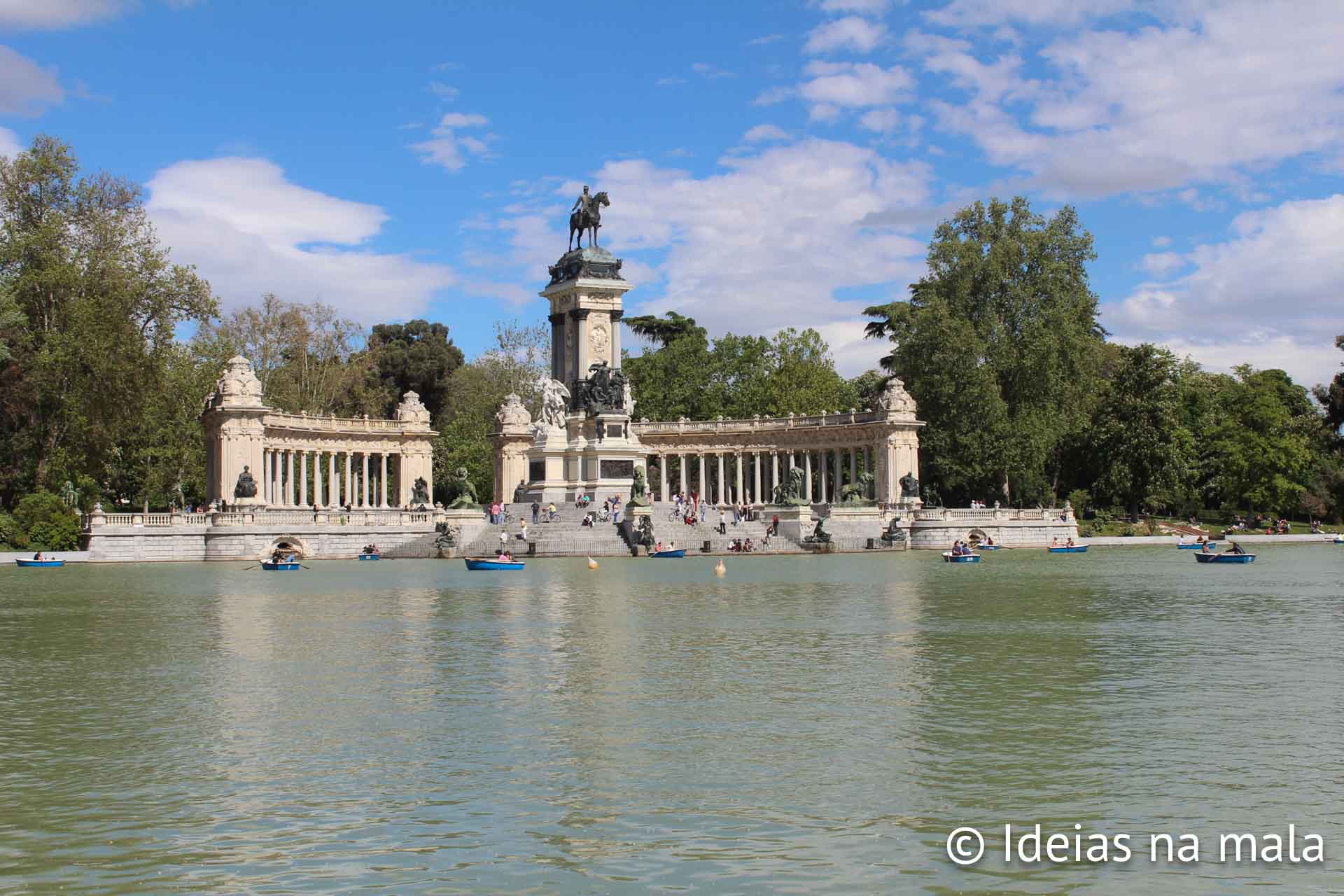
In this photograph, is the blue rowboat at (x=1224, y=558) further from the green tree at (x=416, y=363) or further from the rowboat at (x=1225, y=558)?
the green tree at (x=416, y=363)

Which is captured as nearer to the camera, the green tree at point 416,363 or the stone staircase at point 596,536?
the stone staircase at point 596,536

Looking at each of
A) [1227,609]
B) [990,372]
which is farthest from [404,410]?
[1227,609]

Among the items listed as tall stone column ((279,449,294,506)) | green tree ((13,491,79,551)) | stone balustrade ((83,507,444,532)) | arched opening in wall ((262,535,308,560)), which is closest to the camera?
arched opening in wall ((262,535,308,560))

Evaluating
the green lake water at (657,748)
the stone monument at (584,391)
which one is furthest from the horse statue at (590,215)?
the green lake water at (657,748)

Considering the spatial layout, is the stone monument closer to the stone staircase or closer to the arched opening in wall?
the stone staircase

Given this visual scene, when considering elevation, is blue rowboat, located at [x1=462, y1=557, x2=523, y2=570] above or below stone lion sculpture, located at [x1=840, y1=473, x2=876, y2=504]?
below

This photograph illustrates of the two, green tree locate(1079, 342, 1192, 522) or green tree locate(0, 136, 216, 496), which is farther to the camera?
green tree locate(1079, 342, 1192, 522)

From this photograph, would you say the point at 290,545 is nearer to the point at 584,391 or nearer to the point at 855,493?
the point at 584,391

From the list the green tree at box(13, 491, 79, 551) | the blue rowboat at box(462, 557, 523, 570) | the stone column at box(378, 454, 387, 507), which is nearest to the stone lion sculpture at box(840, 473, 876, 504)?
the blue rowboat at box(462, 557, 523, 570)

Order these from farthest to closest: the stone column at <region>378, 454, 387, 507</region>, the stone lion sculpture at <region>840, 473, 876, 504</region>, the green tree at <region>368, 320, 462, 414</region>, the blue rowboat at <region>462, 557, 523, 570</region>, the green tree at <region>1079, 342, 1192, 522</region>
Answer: the green tree at <region>368, 320, 462, 414</region> < the stone column at <region>378, 454, 387, 507</region> < the green tree at <region>1079, 342, 1192, 522</region> < the stone lion sculpture at <region>840, 473, 876, 504</region> < the blue rowboat at <region>462, 557, 523, 570</region>

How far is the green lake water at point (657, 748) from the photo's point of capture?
1127cm

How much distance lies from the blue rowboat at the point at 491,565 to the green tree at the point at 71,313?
26.9 metres

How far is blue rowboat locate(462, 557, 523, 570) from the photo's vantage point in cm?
4894

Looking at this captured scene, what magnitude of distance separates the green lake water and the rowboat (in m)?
22.2
